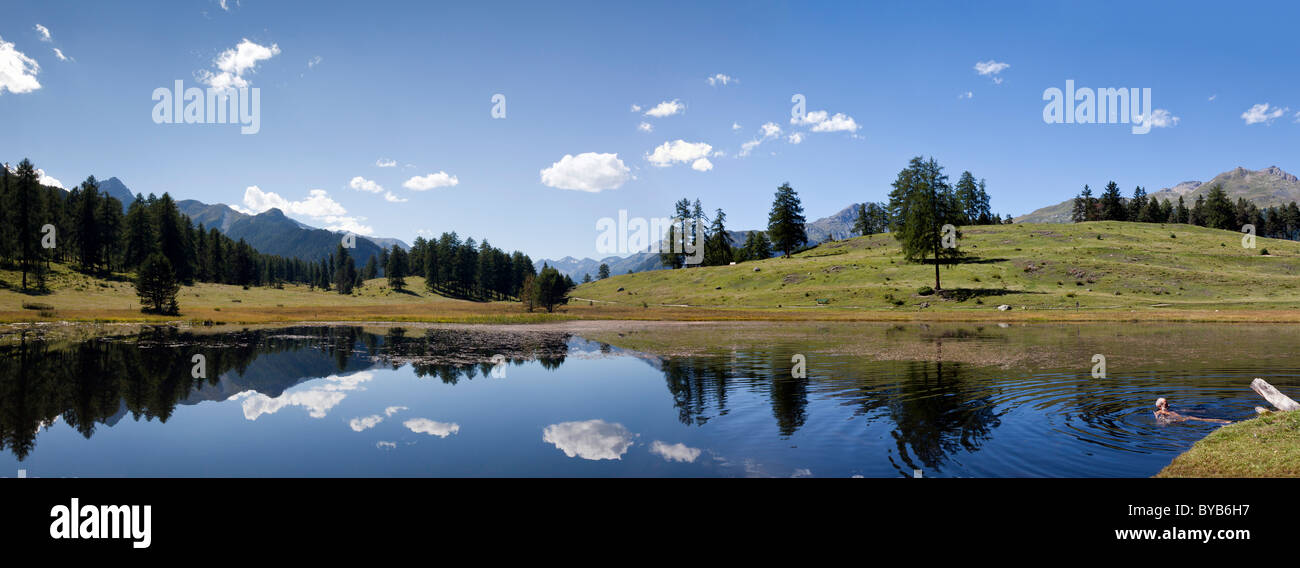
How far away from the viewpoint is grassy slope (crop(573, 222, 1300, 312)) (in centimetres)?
8394

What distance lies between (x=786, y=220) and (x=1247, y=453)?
140 meters

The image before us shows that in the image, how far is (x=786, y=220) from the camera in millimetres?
149875

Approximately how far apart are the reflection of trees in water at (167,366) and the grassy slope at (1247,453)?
26600 mm

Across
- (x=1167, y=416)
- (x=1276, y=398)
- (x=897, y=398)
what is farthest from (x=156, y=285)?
(x=1276, y=398)

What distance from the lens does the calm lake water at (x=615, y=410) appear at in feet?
45.5

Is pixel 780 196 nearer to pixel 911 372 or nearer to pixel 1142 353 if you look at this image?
pixel 1142 353

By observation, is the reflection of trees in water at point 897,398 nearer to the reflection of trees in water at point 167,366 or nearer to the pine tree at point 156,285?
the reflection of trees in water at point 167,366

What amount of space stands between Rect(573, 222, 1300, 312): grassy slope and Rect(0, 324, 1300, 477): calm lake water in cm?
5038

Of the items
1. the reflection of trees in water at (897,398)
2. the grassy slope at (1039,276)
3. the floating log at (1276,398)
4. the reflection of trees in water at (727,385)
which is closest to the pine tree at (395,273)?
the grassy slope at (1039,276)

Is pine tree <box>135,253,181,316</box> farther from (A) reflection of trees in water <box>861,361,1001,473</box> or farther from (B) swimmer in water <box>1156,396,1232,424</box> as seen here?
(B) swimmer in water <box>1156,396,1232,424</box>

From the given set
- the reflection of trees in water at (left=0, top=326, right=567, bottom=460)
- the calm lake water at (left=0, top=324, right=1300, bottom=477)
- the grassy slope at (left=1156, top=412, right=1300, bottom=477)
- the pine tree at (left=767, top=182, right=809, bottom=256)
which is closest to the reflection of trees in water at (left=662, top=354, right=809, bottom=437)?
the calm lake water at (left=0, top=324, right=1300, bottom=477)

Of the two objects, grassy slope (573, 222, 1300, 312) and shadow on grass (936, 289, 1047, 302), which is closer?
grassy slope (573, 222, 1300, 312)

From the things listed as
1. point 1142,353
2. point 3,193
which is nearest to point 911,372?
point 1142,353
